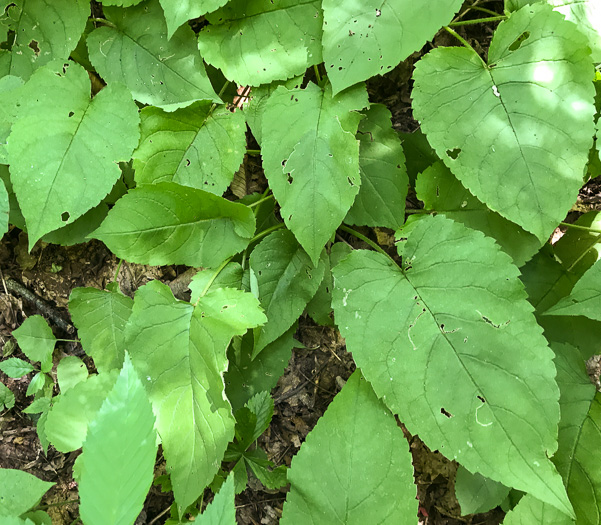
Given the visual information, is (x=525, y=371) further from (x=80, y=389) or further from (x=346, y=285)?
(x=80, y=389)

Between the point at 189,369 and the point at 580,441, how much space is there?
1173mm

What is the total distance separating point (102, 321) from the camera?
1.55m

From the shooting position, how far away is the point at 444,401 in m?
1.13

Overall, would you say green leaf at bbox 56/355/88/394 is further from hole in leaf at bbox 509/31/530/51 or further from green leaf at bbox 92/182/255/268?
hole in leaf at bbox 509/31/530/51

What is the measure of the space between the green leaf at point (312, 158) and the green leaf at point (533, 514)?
0.89m

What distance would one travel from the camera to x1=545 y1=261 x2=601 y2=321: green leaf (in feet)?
3.76

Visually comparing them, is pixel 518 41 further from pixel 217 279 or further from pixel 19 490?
pixel 19 490

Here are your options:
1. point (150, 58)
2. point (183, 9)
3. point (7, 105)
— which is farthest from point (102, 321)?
point (183, 9)

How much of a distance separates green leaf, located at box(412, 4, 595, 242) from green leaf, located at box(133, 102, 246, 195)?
603 millimetres

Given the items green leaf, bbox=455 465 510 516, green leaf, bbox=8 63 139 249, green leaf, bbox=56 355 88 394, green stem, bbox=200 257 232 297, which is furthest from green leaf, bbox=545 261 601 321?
green leaf, bbox=56 355 88 394

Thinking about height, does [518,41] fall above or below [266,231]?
above

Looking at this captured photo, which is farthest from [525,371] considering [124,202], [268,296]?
[124,202]

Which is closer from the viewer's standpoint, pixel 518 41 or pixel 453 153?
pixel 453 153

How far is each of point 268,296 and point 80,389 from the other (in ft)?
2.14
